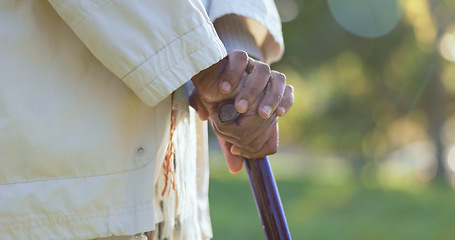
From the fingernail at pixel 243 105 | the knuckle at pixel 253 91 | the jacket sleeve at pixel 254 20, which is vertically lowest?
the fingernail at pixel 243 105

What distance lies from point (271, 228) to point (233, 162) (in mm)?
219

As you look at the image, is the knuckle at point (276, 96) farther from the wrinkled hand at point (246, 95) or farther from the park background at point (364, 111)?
the park background at point (364, 111)

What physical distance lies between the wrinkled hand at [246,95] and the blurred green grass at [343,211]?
4499mm

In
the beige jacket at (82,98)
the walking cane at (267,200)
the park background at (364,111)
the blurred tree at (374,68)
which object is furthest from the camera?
the blurred tree at (374,68)

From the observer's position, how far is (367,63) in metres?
11.4

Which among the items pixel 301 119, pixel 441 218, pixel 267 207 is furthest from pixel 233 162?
pixel 301 119

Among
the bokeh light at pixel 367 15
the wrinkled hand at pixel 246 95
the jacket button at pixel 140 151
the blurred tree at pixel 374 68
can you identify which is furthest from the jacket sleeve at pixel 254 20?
the bokeh light at pixel 367 15

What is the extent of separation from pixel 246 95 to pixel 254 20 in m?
0.35

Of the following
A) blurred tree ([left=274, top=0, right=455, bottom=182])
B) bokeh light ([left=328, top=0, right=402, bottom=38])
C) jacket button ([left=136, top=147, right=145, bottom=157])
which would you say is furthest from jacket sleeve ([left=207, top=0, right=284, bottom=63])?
bokeh light ([left=328, top=0, right=402, bottom=38])

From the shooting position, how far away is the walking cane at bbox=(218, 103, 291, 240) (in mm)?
1379

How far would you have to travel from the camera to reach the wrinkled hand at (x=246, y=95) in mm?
1246

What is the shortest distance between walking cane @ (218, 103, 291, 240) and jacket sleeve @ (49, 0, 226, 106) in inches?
15.2

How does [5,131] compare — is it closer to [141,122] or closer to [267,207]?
[141,122]

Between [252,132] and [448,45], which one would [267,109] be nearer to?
[252,132]
